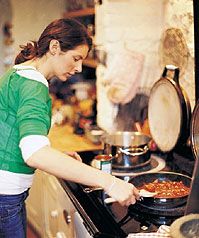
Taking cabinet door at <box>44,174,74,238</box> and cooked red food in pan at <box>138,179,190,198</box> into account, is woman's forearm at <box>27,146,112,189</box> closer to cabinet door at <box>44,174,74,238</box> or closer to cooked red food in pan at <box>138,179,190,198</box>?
cooked red food in pan at <box>138,179,190,198</box>

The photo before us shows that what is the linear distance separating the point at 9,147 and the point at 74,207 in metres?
0.31

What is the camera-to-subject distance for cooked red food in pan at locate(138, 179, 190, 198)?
145 centimetres

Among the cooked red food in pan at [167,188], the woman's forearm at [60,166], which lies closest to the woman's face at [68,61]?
the woman's forearm at [60,166]

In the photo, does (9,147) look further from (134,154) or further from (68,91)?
(68,91)

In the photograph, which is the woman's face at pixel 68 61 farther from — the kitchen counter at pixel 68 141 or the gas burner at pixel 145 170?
the kitchen counter at pixel 68 141

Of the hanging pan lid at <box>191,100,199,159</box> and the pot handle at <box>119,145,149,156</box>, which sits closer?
the hanging pan lid at <box>191,100,199,159</box>

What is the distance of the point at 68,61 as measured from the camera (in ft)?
4.53

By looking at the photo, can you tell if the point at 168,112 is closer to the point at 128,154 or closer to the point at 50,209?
the point at 128,154

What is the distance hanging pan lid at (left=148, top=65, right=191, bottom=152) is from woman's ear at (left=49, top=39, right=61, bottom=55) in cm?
54

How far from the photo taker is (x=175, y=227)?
980 mm

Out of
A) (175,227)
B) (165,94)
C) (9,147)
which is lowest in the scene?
(175,227)

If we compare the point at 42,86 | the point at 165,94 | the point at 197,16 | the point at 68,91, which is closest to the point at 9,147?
the point at 42,86

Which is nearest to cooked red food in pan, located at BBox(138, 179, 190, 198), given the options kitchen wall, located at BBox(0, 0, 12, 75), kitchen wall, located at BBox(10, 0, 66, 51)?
kitchen wall, located at BBox(10, 0, 66, 51)

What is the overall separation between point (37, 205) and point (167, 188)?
1.01 meters
